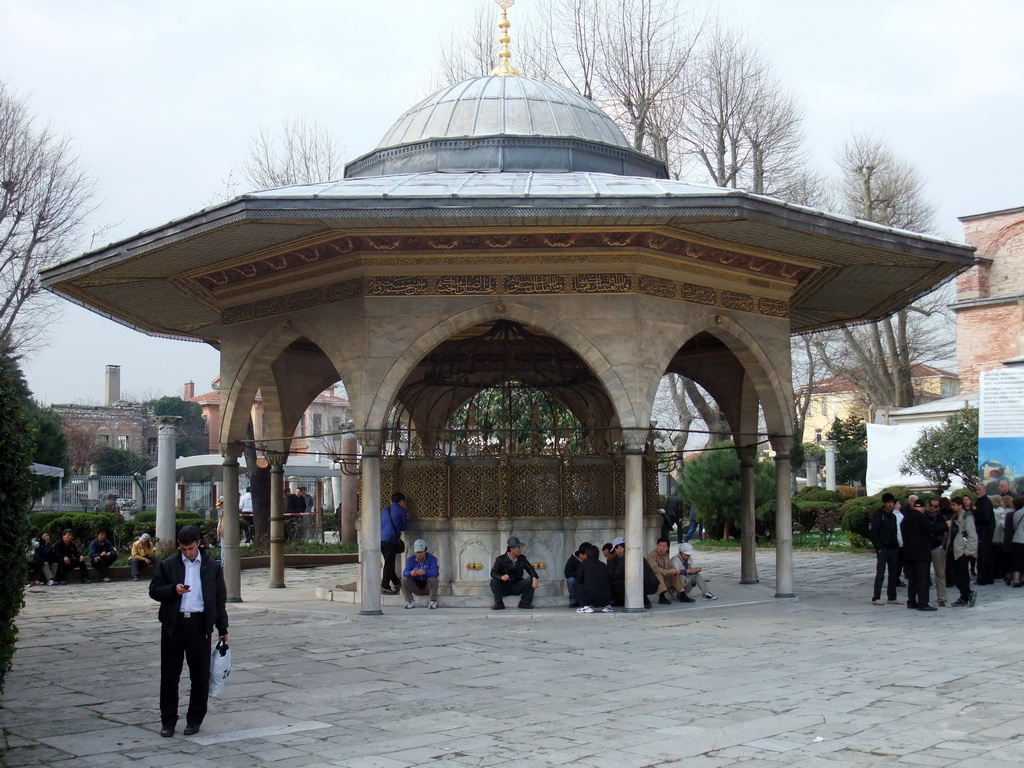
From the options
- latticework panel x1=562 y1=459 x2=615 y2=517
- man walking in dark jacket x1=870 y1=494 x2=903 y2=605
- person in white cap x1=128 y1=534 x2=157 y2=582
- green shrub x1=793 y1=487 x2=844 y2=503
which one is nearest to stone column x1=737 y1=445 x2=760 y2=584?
man walking in dark jacket x1=870 y1=494 x2=903 y2=605

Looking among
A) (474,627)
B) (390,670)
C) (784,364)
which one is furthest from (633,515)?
(390,670)

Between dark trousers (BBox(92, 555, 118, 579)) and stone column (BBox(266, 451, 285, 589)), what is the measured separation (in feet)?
11.6

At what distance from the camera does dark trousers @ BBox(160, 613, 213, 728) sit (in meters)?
5.83

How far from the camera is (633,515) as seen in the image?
420 inches

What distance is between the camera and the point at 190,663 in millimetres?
5906

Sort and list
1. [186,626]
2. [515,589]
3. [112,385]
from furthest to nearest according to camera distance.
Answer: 1. [112,385]
2. [515,589]
3. [186,626]

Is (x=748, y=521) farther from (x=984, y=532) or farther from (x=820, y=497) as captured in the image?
(x=820, y=497)

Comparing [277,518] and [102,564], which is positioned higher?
[277,518]

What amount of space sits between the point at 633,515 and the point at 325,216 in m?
4.11

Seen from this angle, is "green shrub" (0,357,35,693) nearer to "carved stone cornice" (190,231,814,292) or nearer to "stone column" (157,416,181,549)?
"carved stone cornice" (190,231,814,292)

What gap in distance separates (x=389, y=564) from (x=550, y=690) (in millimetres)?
5615

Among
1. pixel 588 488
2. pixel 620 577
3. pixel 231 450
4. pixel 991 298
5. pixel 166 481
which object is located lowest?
pixel 620 577

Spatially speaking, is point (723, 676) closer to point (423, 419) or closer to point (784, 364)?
point (784, 364)

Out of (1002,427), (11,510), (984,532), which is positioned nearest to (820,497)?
(1002,427)
